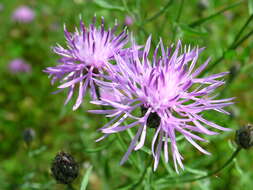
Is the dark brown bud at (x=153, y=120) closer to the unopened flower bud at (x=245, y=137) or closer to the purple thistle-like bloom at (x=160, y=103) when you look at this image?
the purple thistle-like bloom at (x=160, y=103)

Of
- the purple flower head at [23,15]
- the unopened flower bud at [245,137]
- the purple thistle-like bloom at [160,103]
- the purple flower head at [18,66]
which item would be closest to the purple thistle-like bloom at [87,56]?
the purple thistle-like bloom at [160,103]

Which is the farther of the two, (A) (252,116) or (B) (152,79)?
(A) (252,116)

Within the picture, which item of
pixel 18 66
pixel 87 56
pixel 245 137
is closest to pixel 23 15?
pixel 18 66

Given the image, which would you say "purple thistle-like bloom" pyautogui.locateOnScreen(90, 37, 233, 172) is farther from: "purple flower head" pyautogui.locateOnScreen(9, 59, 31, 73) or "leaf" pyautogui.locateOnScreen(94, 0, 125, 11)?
"purple flower head" pyautogui.locateOnScreen(9, 59, 31, 73)

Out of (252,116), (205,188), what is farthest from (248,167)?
(205,188)

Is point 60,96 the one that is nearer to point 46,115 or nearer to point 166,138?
point 46,115

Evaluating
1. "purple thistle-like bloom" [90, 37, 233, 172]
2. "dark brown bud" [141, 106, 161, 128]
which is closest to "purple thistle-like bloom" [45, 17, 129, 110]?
"purple thistle-like bloom" [90, 37, 233, 172]
